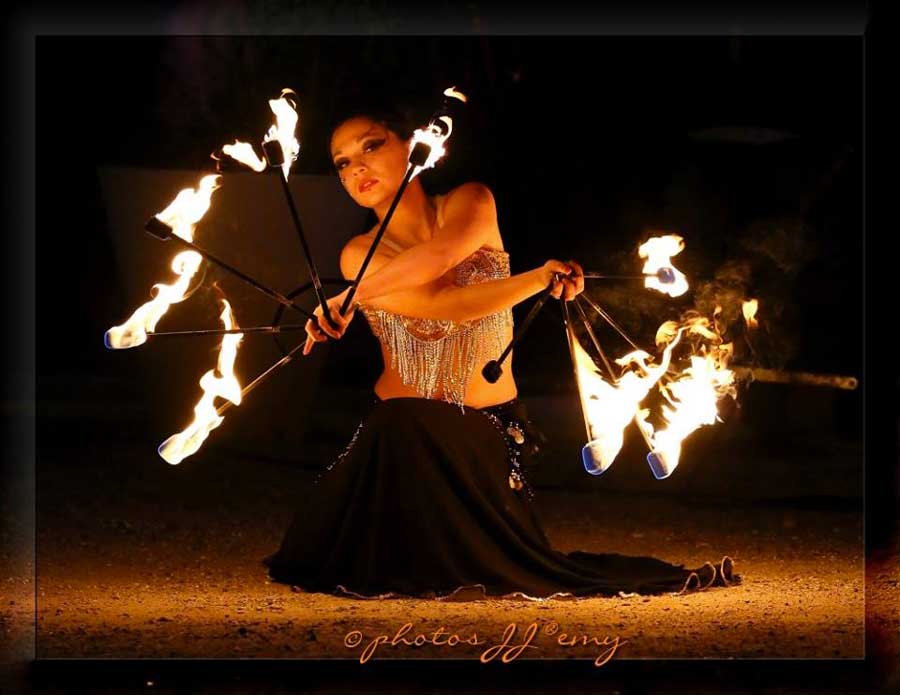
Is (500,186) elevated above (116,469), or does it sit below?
above

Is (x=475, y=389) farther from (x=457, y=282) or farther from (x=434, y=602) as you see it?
(x=434, y=602)

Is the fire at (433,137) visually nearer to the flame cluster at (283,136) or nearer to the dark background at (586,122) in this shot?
the flame cluster at (283,136)

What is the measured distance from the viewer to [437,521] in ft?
16.8

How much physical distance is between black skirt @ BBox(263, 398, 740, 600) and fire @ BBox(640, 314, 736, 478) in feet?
1.57

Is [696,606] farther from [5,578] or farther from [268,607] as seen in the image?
[5,578]

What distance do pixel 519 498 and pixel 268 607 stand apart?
91 centimetres

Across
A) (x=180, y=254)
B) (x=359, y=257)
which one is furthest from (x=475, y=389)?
(x=180, y=254)

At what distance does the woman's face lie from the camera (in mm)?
5223

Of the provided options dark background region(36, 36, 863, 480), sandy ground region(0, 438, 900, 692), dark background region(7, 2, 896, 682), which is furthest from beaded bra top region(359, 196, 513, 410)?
dark background region(7, 2, 896, 682)

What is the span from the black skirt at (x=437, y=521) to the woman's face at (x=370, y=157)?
70 centimetres

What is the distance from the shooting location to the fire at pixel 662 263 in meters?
4.99

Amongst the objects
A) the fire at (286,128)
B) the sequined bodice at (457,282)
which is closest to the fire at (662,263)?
the sequined bodice at (457,282)

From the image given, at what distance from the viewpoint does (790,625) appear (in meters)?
4.84
